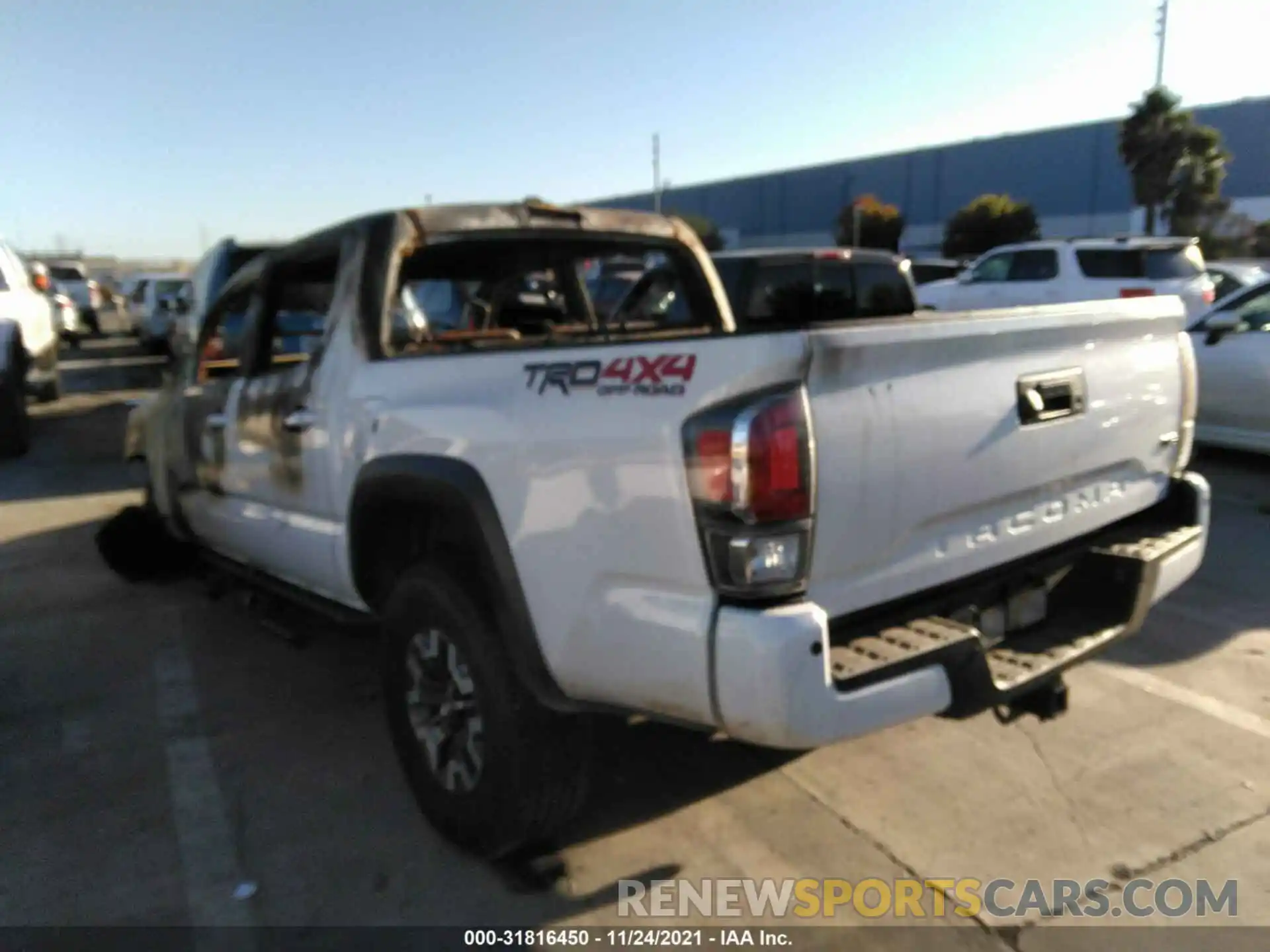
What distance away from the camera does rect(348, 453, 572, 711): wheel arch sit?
273cm

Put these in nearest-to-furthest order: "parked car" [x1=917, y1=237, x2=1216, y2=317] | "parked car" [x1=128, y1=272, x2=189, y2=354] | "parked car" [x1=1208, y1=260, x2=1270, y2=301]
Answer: "parked car" [x1=917, y1=237, x2=1216, y2=317]
"parked car" [x1=1208, y1=260, x2=1270, y2=301]
"parked car" [x1=128, y1=272, x2=189, y2=354]

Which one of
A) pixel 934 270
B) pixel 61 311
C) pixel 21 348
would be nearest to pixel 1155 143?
pixel 934 270

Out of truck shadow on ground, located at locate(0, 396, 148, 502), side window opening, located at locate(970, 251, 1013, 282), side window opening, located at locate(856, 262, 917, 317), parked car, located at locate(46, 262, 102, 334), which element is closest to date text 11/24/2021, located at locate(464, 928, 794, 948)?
side window opening, located at locate(856, 262, 917, 317)

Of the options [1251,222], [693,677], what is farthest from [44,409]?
[1251,222]

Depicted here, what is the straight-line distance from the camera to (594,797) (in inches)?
138

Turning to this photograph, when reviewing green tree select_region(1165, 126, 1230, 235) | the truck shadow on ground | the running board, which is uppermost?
green tree select_region(1165, 126, 1230, 235)

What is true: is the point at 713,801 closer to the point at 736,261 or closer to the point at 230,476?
the point at 230,476

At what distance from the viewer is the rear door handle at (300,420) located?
3691 mm

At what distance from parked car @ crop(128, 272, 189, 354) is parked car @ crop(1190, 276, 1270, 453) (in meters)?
14.4

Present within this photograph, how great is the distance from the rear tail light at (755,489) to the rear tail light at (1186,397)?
5.97ft

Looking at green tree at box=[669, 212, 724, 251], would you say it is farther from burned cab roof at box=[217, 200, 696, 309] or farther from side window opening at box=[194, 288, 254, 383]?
burned cab roof at box=[217, 200, 696, 309]

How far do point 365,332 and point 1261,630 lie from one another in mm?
4355

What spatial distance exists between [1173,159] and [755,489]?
35.0 metres
